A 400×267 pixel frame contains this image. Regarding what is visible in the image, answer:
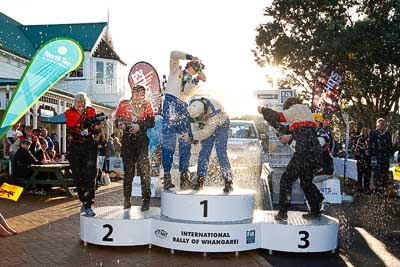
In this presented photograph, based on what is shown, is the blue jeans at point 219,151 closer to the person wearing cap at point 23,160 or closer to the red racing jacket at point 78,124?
the red racing jacket at point 78,124

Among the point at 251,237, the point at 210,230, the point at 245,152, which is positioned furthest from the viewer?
the point at 245,152

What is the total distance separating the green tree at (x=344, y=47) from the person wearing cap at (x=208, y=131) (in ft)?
36.9

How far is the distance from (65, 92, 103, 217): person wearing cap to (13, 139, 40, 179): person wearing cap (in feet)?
16.1

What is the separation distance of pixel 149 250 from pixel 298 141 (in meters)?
2.26

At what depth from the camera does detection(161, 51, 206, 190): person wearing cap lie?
21.1 ft

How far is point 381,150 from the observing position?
1146 centimetres

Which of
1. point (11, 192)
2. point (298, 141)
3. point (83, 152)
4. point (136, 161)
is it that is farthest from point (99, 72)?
point (298, 141)

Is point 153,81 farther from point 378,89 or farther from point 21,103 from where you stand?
point 378,89

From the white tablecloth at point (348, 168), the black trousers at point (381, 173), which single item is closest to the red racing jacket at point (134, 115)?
the black trousers at point (381, 173)

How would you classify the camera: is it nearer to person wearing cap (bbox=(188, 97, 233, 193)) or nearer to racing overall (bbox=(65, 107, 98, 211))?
racing overall (bbox=(65, 107, 98, 211))

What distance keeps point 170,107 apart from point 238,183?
172 inches

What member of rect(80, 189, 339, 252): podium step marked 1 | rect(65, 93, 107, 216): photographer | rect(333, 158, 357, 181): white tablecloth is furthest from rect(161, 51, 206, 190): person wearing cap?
rect(333, 158, 357, 181): white tablecloth

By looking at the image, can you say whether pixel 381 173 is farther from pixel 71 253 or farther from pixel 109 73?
pixel 109 73

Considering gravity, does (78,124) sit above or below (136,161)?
above
